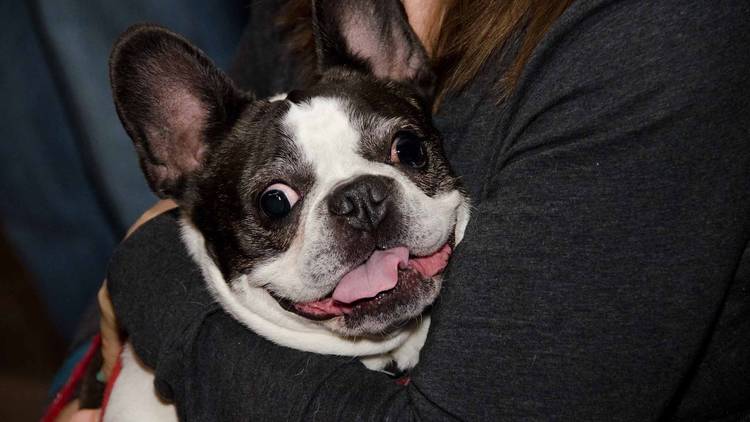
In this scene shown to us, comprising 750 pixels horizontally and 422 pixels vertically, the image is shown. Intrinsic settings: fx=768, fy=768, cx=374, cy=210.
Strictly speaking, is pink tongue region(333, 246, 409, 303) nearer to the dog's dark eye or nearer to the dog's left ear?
the dog's dark eye

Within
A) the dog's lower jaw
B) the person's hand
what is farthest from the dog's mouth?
the person's hand

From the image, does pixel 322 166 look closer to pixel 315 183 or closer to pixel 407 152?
pixel 315 183

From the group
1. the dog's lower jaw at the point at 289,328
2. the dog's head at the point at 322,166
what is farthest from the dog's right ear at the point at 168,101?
the dog's lower jaw at the point at 289,328

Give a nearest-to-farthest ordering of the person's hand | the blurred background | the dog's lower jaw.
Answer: the dog's lower jaw, the person's hand, the blurred background

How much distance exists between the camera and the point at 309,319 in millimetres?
1692

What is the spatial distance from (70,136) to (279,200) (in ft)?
7.36

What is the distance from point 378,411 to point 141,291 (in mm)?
719

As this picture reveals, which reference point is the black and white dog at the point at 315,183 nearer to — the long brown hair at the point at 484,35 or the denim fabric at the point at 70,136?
the long brown hair at the point at 484,35

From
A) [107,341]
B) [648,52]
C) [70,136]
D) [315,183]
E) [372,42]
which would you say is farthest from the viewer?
[70,136]

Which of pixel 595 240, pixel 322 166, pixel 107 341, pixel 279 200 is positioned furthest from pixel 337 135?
pixel 107 341

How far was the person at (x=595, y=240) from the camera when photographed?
122 cm

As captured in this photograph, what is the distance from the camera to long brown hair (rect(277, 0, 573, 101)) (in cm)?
151

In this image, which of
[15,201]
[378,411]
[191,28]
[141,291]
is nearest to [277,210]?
[141,291]

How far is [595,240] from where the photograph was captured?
126cm
